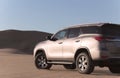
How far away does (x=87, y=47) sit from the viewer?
1388cm

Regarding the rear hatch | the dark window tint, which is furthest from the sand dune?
the rear hatch

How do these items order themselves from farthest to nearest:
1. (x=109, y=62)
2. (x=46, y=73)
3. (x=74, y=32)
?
(x=74, y=32) < (x=46, y=73) < (x=109, y=62)

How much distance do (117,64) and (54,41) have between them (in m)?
3.07

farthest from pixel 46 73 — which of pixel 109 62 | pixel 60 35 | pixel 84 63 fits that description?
pixel 109 62

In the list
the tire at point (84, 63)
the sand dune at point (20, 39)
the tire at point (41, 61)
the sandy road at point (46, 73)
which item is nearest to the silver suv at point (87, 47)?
the tire at point (84, 63)

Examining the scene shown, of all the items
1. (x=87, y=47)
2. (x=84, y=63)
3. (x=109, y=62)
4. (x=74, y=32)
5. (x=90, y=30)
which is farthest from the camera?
(x=74, y=32)

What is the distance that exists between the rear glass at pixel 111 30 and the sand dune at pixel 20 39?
1387 inches

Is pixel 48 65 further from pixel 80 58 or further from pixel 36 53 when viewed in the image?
pixel 80 58

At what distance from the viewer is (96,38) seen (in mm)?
13672

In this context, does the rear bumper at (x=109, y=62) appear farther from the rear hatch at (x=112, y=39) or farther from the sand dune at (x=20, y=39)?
the sand dune at (x=20, y=39)

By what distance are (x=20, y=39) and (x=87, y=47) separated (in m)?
42.7

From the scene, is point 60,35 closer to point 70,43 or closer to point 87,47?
point 70,43

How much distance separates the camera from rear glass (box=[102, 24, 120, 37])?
13922 mm

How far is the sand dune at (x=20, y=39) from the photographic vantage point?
51.3 metres
